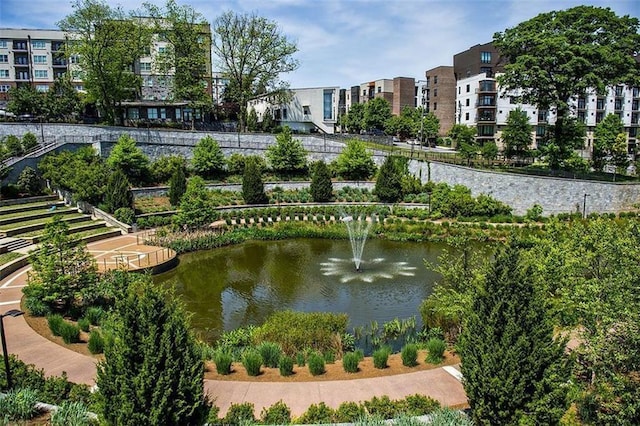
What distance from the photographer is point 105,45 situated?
4631cm

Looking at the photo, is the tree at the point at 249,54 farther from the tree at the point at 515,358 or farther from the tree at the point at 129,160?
the tree at the point at 515,358

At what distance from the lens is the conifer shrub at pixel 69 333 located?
14.3 m

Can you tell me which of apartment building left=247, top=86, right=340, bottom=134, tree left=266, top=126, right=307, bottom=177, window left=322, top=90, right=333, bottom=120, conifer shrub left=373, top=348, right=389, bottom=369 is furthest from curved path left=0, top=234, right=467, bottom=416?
window left=322, top=90, right=333, bottom=120

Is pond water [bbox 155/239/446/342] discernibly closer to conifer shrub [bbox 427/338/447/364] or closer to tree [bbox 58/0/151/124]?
conifer shrub [bbox 427/338/447/364]

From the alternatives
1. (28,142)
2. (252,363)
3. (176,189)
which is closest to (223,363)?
(252,363)

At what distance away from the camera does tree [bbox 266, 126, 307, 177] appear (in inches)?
A: 1731

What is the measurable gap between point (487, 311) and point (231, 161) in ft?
121

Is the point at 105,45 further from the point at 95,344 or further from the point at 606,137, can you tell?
the point at 606,137

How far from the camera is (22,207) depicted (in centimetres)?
3123

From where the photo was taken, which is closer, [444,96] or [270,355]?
[270,355]

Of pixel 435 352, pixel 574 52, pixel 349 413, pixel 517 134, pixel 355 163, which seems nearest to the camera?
pixel 349 413

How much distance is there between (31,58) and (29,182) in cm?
4104

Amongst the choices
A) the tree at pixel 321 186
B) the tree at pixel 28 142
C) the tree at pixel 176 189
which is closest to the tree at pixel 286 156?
the tree at pixel 321 186

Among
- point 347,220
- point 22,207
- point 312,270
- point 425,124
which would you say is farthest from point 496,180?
point 22,207
